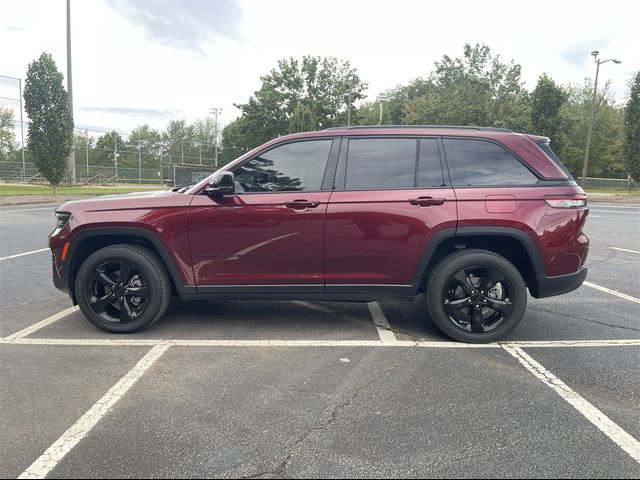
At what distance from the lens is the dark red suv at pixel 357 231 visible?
12.8 ft

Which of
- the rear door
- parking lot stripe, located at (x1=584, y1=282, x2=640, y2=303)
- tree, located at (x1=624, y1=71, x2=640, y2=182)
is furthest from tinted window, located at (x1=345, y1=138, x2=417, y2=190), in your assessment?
tree, located at (x1=624, y1=71, x2=640, y2=182)

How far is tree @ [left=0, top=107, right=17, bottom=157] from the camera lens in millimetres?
54562

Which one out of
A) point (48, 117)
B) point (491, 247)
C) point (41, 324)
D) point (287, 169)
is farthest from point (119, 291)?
point (48, 117)

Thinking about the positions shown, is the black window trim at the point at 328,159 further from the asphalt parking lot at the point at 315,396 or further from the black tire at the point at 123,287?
the asphalt parking lot at the point at 315,396

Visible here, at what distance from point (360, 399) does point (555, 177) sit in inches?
101

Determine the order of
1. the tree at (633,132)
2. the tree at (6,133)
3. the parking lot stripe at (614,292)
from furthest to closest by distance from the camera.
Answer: the tree at (6,133) → the tree at (633,132) → the parking lot stripe at (614,292)

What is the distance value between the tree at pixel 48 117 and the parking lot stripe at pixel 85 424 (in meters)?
22.9

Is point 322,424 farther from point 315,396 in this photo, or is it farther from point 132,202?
point 132,202

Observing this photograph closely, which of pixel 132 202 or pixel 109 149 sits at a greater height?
pixel 109 149

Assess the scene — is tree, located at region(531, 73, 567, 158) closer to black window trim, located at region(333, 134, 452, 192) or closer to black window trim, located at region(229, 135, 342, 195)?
black window trim, located at region(333, 134, 452, 192)

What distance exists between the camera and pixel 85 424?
8.92ft

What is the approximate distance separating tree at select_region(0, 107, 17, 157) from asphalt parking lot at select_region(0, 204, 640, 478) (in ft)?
202

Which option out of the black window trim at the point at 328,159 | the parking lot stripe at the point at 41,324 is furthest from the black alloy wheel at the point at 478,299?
the parking lot stripe at the point at 41,324

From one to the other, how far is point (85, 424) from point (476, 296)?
3105 mm
